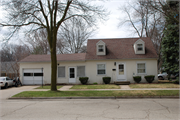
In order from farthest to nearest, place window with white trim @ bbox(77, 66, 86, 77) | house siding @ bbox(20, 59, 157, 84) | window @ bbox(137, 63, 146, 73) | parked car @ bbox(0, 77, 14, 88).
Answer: window with white trim @ bbox(77, 66, 86, 77) → window @ bbox(137, 63, 146, 73) → house siding @ bbox(20, 59, 157, 84) → parked car @ bbox(0, 77, 14, 88)

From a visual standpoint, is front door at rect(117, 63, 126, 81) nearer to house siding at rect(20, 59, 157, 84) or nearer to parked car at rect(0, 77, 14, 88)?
house siding at rect(20, 59, 157, 84)

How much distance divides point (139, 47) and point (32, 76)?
14.6 metres

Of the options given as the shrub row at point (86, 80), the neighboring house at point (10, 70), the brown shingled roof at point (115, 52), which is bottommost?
the shrub row at point (86, 80)

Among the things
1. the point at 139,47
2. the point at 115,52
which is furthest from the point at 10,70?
the point at 139,47

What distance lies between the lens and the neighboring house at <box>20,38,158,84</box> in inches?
794

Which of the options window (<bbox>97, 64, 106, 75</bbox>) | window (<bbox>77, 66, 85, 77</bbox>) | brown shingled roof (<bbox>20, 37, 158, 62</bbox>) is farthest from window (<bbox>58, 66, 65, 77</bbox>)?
window (<bbox>97, 64, 106, 75</bbox>)

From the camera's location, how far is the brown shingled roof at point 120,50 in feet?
66.9

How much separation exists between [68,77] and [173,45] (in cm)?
1341

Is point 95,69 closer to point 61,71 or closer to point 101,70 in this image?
point 101,70

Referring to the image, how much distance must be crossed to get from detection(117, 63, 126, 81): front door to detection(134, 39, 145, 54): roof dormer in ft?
8.43

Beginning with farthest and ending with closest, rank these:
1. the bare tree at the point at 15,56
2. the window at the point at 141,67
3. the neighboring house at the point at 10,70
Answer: the bare tree at the point at 15,56 < the neighboring house at the point at 10,70 < the window at the point at 141,67

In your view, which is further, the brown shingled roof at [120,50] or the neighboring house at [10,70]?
the neighboring house at [10,70]

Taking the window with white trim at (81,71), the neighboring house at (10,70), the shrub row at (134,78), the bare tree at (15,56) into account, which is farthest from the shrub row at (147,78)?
the bare tree at (15,56)

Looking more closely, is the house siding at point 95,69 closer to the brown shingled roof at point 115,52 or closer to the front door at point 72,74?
the front door at point 72,74
